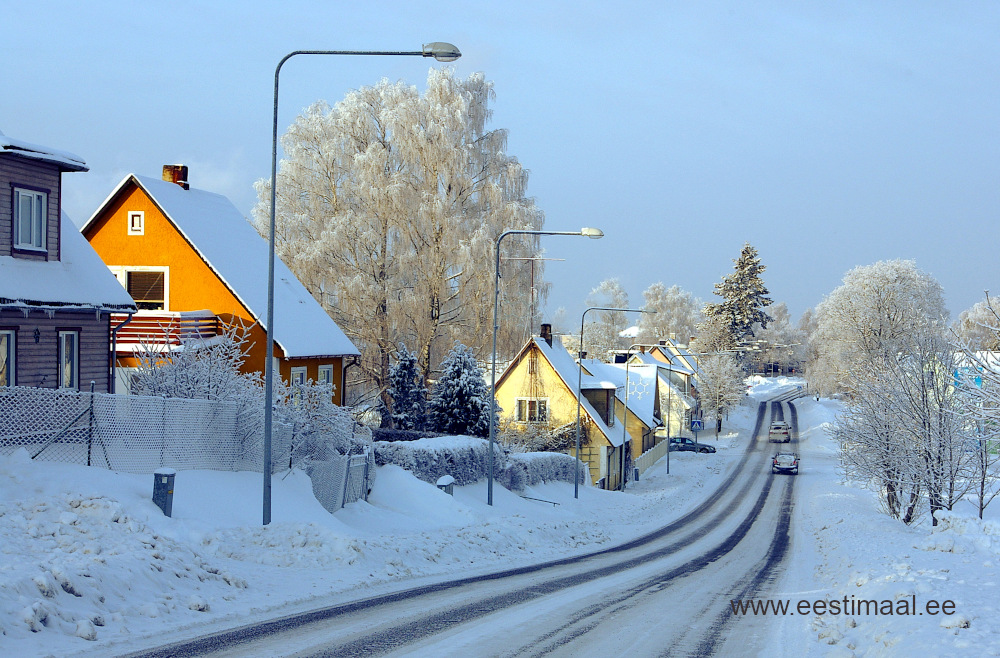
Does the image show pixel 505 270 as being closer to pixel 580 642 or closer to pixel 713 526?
pixel 713 526

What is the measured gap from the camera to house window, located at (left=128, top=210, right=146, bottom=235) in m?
29.8

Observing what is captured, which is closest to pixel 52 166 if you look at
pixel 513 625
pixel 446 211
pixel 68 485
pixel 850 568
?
pixel 68 485

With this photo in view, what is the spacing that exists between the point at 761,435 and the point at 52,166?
73.1 m

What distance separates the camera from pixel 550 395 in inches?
1935

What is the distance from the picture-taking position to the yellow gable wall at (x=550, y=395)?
4850cm

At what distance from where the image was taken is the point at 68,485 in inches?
528

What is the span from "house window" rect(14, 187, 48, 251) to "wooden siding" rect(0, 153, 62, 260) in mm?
153

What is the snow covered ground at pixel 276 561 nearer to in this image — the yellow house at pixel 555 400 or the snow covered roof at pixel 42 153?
the snow covered roof at pixel 42 153

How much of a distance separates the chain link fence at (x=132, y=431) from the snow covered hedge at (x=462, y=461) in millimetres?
6948

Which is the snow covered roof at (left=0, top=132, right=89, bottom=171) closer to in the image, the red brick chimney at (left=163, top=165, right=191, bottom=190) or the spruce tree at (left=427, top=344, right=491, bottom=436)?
the red brick chimney at (left=163, top=165, right=191, bottom=190)

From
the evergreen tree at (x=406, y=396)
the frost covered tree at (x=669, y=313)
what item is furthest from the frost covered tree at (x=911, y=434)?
the frost covered tree at (x=669, y=313)

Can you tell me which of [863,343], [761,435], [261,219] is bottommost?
[761,435]

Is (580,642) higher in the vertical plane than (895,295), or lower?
lower

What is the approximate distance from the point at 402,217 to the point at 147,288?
14.8m
